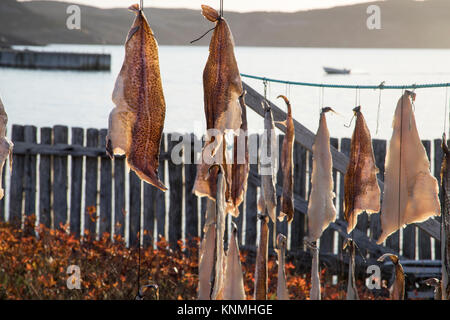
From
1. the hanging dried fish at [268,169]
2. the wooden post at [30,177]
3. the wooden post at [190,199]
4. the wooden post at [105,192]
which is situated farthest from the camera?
the wooden post at [30,177]

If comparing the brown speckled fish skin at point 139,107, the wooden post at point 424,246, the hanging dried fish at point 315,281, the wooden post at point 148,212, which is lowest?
the wooden post at point 424,246

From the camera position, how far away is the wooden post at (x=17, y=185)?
7.77 m

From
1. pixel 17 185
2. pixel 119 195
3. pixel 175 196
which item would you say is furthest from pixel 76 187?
pixel 175 196

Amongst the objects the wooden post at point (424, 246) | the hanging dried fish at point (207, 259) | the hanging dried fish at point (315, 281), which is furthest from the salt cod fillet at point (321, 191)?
the wooden post at point (424, 246)

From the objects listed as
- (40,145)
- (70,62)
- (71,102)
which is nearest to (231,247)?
(40,145)

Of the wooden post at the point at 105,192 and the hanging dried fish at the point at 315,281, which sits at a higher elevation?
the hanging dried fish at the point at 315,281

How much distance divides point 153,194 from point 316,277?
5.99m

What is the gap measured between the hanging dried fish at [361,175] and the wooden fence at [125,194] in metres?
5.73

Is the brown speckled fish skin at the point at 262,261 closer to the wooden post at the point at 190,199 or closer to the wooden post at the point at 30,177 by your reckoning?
the wooden post at the point at 190,199

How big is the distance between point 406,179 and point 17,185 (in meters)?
7.04

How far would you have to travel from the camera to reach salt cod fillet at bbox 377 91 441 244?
1555 millimetres

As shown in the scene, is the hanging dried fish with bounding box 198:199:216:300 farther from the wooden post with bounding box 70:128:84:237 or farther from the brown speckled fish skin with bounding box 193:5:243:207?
the wooden post with bounding box 70:128:84:237

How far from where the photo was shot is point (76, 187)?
773 cm

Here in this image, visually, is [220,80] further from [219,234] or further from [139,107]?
[219,234]
